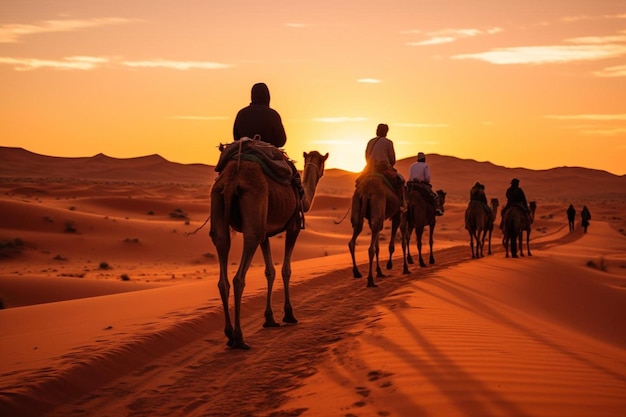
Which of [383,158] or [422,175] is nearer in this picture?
[383,158]

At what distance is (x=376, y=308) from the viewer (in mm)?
12023

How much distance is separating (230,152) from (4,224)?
1208 inches

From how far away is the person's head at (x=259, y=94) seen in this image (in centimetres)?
1090

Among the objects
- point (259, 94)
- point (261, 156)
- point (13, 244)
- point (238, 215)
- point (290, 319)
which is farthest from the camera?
point (13, 244)

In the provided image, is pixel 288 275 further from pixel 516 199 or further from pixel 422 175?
pixel 516 199

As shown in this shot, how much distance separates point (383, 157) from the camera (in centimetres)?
1717

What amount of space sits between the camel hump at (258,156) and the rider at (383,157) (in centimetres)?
672

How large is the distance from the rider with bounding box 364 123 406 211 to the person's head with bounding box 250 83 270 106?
636cm

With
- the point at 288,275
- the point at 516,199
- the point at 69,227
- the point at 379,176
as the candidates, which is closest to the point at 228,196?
the point at 288,275

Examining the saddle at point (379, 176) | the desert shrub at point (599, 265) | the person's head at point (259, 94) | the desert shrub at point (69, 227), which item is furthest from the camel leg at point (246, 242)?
the desert shrub at point (69, 227)

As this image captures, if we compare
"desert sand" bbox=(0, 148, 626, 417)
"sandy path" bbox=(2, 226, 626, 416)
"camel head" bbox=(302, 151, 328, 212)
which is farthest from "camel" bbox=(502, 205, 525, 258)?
"camel head" bbox=(302, 151, 328, 212)

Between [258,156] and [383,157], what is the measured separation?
7588 mm

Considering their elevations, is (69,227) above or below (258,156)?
below

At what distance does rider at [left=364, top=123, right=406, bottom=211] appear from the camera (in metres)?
17.0
